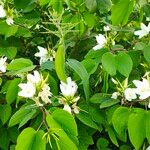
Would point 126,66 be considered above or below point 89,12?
below

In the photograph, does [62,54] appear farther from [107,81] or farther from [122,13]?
[122,13]

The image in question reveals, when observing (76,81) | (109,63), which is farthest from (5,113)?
(109,63)

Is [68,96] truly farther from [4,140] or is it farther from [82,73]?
[4,140]

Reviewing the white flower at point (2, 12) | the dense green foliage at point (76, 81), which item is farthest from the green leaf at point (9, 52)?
the white flower at point (2, 12)

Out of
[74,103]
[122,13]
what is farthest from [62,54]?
[122,13]

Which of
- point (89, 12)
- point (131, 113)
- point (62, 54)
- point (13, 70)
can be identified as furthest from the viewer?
point (89, 12)

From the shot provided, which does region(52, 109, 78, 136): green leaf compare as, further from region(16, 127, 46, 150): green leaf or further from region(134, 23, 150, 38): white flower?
region(134, 23, 150, 38): white flower

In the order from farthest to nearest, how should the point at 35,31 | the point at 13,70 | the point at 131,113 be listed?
the point at 35,31 < the point at 13,70 < the point at 131,113
